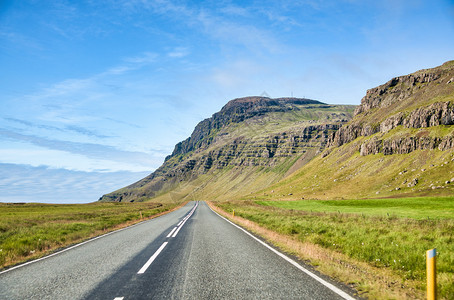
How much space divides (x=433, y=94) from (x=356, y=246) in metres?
172

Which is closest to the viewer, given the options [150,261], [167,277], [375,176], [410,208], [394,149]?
[167,277]

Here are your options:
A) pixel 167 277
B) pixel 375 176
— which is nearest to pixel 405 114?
pixel 375 176

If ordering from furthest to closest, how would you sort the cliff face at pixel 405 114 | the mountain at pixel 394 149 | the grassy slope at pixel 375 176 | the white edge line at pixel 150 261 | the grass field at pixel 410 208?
the cliff face at pixel 405 114 → the mountain at pixel 394 149 → the grassy slope at pixel 375 176 → the grass field at pixel 410 208 → the white edge line at pixel 150 261

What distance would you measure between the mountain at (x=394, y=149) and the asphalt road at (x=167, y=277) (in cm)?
9033

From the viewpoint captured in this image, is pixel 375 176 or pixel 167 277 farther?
pixel 375 176

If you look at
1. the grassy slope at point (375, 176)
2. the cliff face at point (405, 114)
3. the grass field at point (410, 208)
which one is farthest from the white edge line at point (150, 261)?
the cliff face at point (405, 114)

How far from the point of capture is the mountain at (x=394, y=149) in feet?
313

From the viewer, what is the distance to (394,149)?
122312mm

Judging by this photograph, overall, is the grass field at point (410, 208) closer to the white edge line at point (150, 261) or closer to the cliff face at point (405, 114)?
the white edge line at point (150, 261)

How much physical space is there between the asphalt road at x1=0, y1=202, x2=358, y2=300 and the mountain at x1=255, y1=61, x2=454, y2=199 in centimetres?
9033

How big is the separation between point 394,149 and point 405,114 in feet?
86.1

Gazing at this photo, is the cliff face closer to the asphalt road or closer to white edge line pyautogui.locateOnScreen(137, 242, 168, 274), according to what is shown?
the asphalt road

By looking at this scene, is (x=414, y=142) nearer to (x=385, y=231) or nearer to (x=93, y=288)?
(x=385, y=231)

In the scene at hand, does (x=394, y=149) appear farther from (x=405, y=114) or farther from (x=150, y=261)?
(x=150, y=261)
